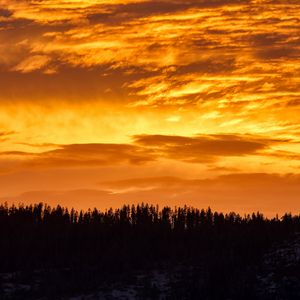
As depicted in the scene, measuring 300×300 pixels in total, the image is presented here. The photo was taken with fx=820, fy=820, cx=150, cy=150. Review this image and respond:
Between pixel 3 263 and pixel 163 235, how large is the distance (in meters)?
20.0

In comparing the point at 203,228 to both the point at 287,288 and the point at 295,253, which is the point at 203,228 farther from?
the point at 287,288

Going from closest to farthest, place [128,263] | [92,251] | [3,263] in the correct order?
[128,263] → [3,263] → [92,251]

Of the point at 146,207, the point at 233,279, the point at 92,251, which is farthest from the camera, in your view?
the point at 146,207

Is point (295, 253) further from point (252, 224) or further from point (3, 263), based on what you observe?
point (3, 263)

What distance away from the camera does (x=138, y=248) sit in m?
85.0

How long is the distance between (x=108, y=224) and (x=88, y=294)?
38.6 meters

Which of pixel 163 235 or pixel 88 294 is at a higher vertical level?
pixel 163 235

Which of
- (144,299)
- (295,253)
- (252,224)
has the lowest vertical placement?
(144,299)

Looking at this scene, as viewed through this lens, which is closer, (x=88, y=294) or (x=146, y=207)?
(x=88, y=294)

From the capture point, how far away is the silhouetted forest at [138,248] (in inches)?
2611

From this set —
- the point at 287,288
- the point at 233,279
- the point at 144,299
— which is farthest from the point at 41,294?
the point at 287,288

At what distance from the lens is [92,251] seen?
89.8 metres

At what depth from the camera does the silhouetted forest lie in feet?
218

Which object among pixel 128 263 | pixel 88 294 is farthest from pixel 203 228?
pixel 88 294
